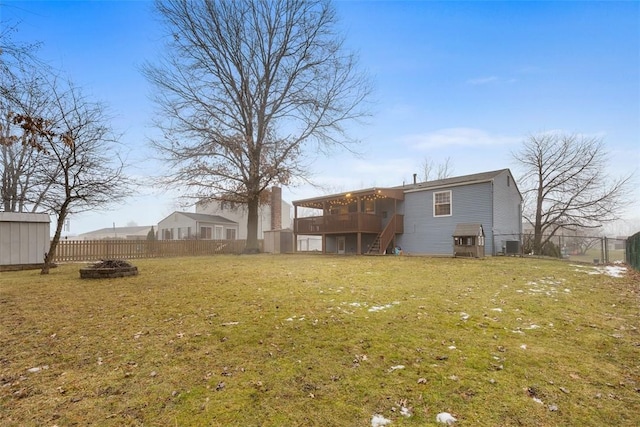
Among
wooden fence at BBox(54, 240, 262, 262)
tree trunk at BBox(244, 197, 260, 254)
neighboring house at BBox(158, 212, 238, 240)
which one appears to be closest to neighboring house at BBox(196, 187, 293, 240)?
neighboring house at BBox(158, 212, 238, 240)

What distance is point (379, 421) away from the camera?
258 cm

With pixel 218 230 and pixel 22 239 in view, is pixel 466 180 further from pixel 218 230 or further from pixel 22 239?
pixel 218 230

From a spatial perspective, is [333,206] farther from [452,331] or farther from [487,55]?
[452,331]

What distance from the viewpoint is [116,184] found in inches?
449

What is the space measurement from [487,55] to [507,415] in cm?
1774

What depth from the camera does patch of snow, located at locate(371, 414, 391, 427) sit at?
253 cm

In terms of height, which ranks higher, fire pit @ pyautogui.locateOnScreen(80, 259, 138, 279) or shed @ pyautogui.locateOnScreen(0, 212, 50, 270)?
shed @ pyautogui.locateOnScreen(0, 212, 50, 270)

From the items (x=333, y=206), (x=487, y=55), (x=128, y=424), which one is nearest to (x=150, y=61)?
(x=333, y=206)

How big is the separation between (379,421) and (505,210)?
1843 centimetres

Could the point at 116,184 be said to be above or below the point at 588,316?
above

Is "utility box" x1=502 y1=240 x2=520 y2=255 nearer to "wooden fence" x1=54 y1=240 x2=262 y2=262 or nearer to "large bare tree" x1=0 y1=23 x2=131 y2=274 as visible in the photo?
"large bare tree" x1=0 y1=23 x2=131 y2=274

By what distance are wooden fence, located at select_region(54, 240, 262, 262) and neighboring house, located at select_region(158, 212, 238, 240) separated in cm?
885

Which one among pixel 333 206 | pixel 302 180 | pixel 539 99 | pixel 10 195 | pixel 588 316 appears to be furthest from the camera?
pixel 333 206

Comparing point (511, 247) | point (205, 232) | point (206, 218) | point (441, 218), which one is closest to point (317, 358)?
point (441, 218)
